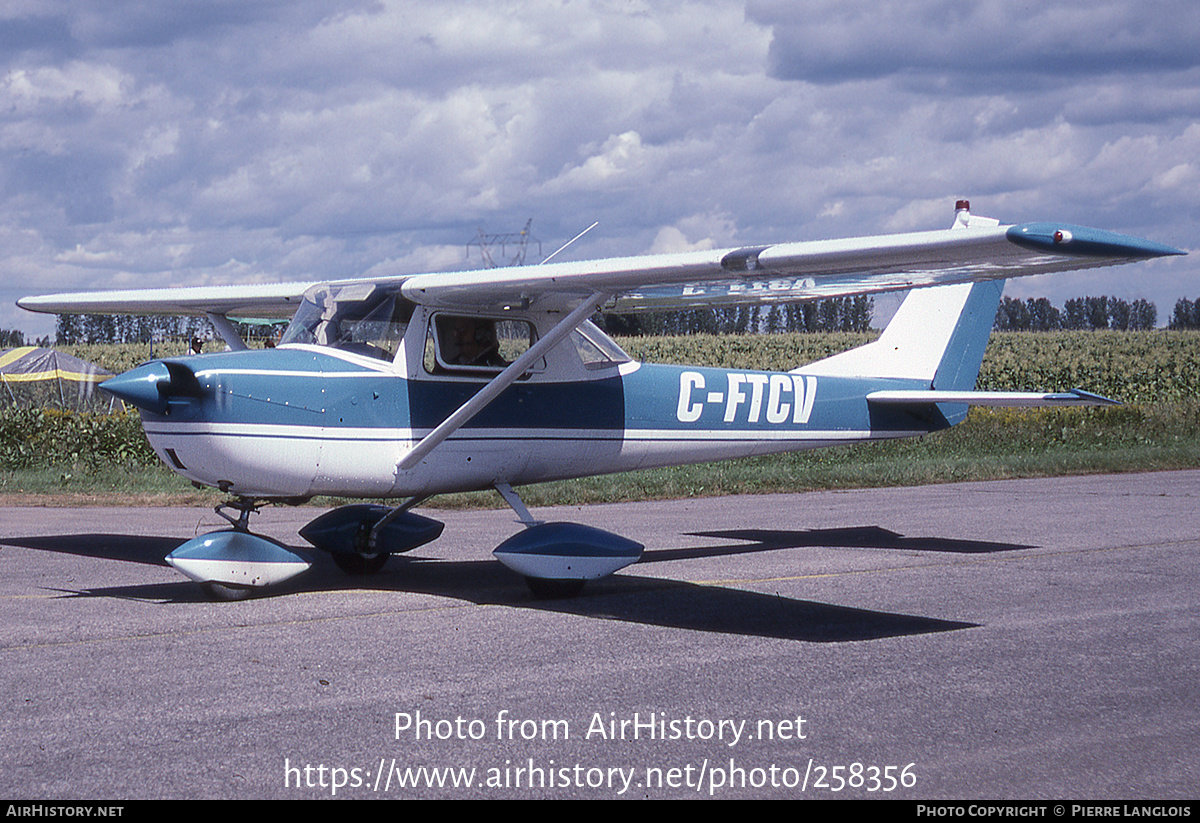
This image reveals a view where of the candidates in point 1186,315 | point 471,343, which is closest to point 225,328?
point 471,343

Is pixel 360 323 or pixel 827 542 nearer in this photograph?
pixel 360 323

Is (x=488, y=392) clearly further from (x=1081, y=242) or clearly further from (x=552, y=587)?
(x=1081, y=242)

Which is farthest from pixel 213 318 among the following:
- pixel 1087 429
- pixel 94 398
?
pixel 1087 429

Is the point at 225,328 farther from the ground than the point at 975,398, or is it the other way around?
the point at 225,328

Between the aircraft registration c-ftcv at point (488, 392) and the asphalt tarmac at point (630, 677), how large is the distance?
493mm

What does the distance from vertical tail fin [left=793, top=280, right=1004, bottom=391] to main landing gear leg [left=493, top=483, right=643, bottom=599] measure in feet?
13.4

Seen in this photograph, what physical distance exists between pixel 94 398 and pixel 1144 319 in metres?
101

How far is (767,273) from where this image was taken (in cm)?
637

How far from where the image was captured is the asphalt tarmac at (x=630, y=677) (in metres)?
3.88

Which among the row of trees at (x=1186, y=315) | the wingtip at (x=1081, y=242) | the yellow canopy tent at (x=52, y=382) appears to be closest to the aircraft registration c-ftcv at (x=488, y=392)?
the wingtip at (x=1081, y=242)

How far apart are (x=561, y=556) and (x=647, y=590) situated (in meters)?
0.79

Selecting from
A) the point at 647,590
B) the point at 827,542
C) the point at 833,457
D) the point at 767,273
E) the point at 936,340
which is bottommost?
the point at 833,457

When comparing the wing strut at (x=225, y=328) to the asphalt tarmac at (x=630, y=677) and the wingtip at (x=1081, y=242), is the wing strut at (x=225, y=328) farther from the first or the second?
the wingtip at (x=1081, y=242)
